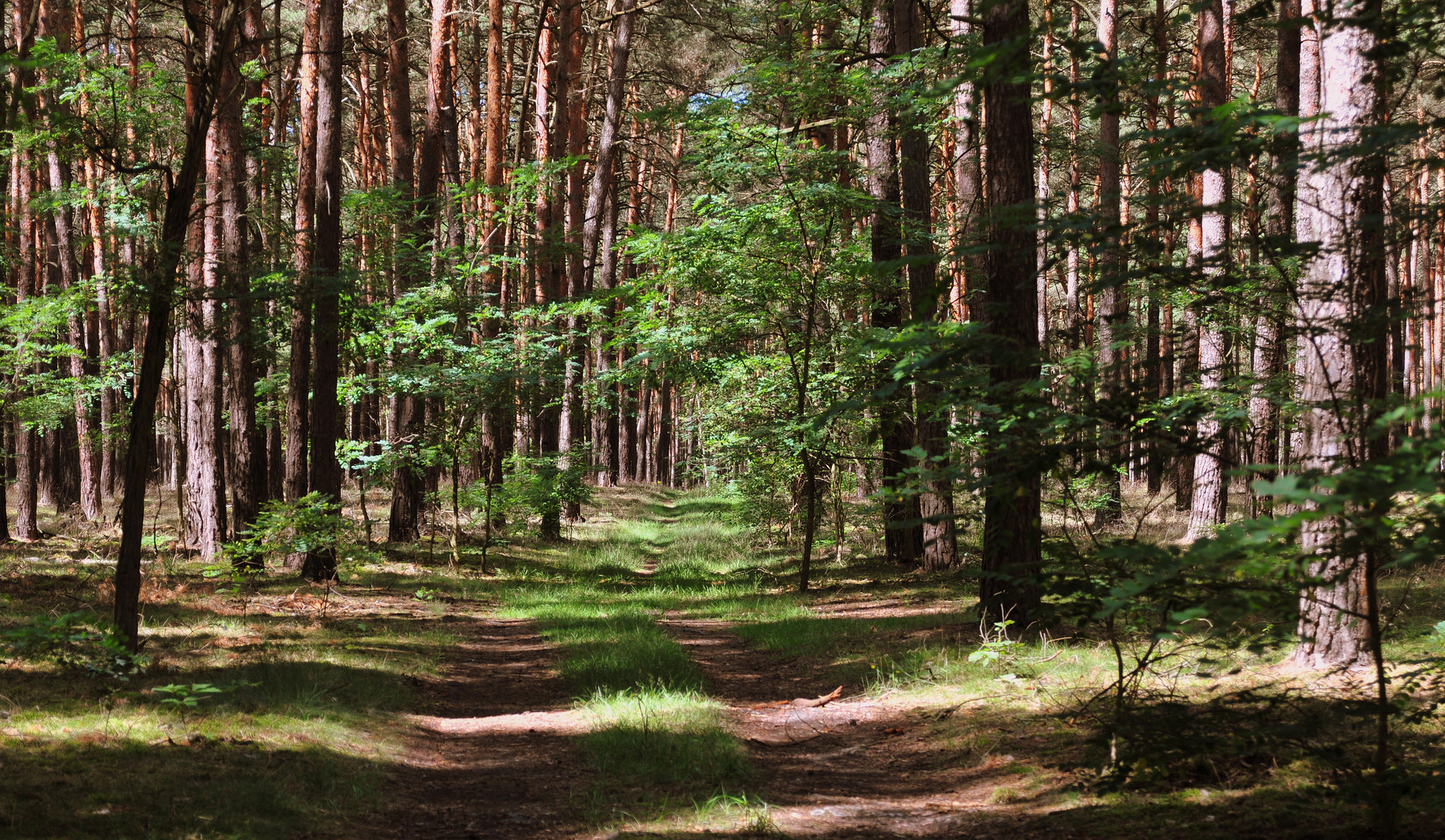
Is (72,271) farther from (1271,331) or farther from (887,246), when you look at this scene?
(1271,331)

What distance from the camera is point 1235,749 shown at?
142 inches

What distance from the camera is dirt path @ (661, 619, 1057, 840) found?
4719 mm

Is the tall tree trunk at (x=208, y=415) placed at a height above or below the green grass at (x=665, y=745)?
above

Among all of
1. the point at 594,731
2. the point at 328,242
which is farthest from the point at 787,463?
the point at 594,731

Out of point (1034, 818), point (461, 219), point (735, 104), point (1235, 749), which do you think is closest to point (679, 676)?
point (1034, 818)

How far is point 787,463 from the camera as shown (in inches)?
548

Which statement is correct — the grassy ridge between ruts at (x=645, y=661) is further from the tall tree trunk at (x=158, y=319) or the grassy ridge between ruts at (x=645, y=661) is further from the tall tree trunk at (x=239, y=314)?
the tall tree trunk at (x=239, y=314)

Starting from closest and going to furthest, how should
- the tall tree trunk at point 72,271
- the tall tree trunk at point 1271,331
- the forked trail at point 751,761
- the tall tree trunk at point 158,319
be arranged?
the forked trail at point 751,761, the tall tree trunk at point 158,319, the tall tree trunk at point 1271,331, the tall tree trunk at point 72,271

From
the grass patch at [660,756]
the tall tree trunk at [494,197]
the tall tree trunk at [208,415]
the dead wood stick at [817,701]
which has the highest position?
the tall tree trunk at [494,197]

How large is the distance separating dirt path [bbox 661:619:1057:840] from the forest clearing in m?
0.04

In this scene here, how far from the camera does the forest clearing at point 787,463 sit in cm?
370

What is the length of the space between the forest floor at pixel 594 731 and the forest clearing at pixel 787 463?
0.15 feet

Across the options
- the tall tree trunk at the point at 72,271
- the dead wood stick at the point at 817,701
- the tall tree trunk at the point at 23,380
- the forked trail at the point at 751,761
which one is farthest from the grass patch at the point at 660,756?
the tall tree trunk at the point at 23,380

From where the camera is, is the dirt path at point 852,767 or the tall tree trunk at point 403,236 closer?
the dirt path at point 852,767
